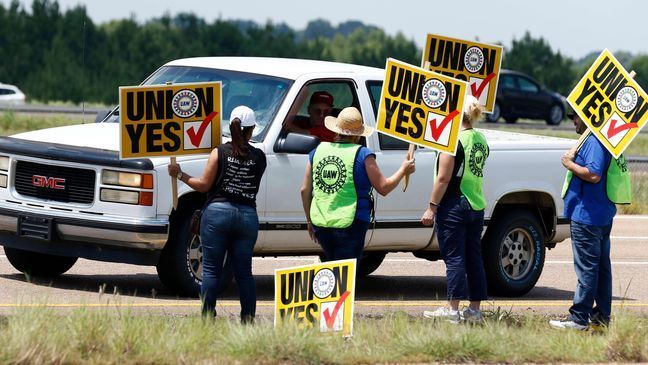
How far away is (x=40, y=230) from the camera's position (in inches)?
440

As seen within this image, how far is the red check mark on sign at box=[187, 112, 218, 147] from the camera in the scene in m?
9.83

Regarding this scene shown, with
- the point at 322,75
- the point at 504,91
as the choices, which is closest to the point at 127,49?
the point at 504,91

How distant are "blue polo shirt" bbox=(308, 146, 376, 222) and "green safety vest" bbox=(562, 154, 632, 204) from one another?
1.45 metres

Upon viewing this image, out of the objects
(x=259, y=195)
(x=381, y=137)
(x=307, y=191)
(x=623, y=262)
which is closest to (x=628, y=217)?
(x=623, y=262)

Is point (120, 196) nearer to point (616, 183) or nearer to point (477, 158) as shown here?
point (477, 158)

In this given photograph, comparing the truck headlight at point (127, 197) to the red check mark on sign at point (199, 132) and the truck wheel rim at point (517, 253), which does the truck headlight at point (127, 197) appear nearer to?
the red check mark on sign at point (199, 132)

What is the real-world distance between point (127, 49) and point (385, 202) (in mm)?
61368

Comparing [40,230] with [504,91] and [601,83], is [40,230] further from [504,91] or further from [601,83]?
[504,91]

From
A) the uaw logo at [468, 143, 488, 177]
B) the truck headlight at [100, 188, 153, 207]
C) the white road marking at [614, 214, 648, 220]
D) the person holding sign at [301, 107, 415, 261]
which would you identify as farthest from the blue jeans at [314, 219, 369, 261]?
the white road marking at [614, 214, 648, 220]

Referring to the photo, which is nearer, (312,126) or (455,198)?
(455,198)

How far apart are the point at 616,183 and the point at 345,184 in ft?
6.24

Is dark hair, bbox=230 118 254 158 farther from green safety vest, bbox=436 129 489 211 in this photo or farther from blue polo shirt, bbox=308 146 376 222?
green safety vest, bbox=436 129 489 211

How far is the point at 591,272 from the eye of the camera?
10047 millimetres

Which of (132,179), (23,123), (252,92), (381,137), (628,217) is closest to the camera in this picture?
(132,179)
